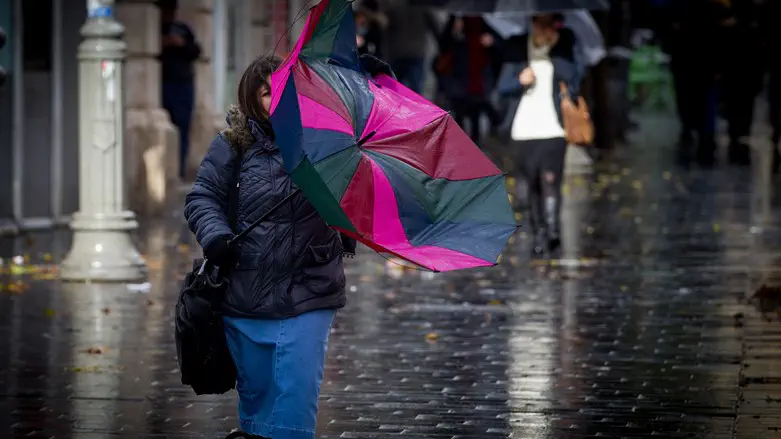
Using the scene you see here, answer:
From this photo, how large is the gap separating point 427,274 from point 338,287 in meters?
8.16

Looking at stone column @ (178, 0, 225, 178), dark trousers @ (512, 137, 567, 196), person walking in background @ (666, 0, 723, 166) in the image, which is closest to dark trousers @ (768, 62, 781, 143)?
person walking in background @ (666, 0, 723, 166)

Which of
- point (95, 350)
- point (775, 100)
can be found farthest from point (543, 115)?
point (775, 100)

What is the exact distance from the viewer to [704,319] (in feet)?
38.9

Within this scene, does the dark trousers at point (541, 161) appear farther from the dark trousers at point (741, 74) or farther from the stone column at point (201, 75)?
the dark trousers at point (741, 74)

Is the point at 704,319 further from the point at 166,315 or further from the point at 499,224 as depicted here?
the point at 499,224

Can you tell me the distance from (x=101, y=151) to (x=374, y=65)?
7416 mm

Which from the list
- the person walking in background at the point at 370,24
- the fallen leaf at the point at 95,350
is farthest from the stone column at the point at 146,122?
the fallen leaf at the point at 95,350

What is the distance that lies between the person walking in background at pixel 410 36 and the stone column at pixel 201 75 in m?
10.4

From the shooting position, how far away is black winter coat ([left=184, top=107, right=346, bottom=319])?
6480 mm

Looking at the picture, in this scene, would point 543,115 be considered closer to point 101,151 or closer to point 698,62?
point 101,151

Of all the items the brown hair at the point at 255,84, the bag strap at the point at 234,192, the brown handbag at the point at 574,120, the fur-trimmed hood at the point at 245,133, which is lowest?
the brown handbag at the point at 574,120

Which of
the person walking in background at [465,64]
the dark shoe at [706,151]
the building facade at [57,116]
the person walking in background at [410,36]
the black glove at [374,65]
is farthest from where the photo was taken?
the person walking in background at [410,36]

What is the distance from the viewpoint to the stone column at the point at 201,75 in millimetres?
25000

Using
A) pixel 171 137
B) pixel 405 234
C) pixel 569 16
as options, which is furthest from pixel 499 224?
pixel 171 137
